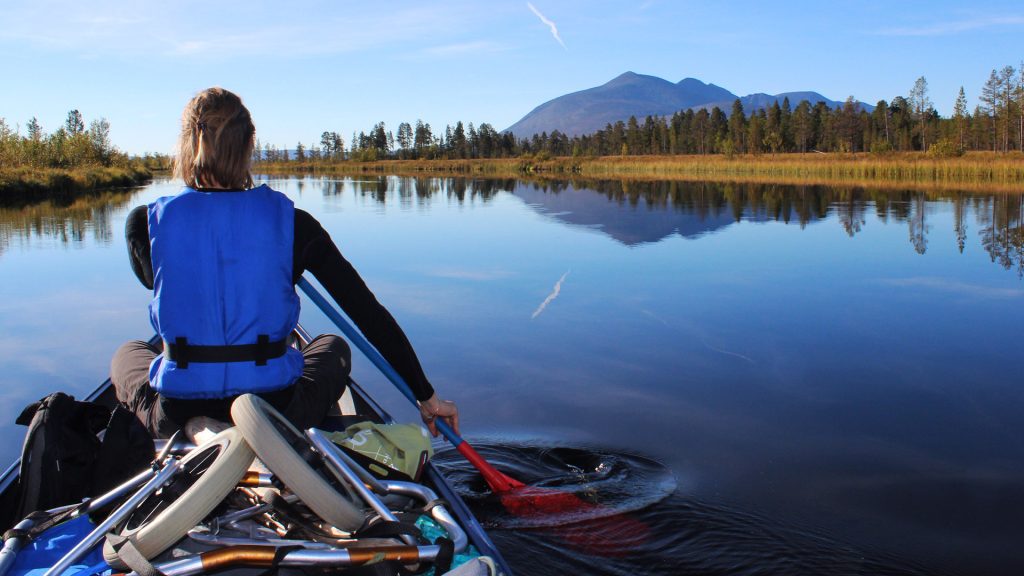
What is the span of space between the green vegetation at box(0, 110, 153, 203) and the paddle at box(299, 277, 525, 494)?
25.5 meters

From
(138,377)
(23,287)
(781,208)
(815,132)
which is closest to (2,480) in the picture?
(138,377)

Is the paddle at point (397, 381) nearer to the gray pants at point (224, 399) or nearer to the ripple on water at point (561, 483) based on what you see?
the ripple on water at point (561, 483)

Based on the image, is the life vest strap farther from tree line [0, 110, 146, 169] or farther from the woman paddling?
tree line [0, 110, 146, 169]

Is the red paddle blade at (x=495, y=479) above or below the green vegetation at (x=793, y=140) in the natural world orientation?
below

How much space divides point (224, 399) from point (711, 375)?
4.53 m

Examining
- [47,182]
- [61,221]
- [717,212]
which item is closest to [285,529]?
[61,221]

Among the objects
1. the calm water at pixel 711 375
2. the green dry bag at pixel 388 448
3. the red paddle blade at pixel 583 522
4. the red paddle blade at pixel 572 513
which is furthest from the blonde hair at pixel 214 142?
the red paddle blade at pixel 583 522

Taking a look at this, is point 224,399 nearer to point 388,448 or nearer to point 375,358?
point 388,448

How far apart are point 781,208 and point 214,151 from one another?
830 inches

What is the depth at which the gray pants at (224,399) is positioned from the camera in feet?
8.43

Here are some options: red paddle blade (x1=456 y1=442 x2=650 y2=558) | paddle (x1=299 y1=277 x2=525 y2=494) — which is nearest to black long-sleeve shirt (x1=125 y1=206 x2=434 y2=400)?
paddle (x1=299 y1=277 x2=525 y2=494)

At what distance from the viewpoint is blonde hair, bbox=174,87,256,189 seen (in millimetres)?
2525

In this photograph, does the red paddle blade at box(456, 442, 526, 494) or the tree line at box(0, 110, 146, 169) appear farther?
the tree line at box(0, 110, 146, 169)

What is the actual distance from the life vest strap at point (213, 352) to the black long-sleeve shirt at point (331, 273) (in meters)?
0.25
